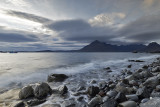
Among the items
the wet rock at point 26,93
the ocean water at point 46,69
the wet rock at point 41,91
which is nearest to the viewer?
the wet rock at point 26,93

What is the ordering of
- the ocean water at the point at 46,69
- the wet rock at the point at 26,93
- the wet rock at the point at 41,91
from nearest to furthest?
the wet rock at the point at 26,93 → the wet rock at the point at 41,91 → the ocean water at the point at 46,69

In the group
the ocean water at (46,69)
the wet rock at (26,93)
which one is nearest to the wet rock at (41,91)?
the wet rock at (26,93)

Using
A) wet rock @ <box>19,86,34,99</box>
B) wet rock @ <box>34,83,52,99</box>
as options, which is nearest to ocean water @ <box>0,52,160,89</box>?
wet rock @ <box>19,86,34,99</box>

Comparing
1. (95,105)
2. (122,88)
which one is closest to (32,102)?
(95,105)

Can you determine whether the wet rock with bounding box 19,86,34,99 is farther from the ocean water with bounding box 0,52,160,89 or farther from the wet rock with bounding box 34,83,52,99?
the ocean water with bounding box 0,52,160,89

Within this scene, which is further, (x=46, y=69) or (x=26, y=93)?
(x=46, y=69)

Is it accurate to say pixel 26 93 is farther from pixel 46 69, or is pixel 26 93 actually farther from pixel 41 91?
pixel 46 69

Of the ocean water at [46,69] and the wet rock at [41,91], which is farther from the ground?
the wet rock at [41,91]

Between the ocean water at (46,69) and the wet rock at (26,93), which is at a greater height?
the wet rock at (26,93)

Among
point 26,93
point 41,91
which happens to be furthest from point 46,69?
point 41,91

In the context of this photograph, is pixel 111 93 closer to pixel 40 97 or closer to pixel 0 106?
A: pixel 40 97

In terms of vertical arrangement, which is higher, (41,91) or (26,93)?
(41,91)

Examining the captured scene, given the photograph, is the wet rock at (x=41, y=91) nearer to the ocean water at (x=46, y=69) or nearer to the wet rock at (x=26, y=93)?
the wet rock at (x=26, y=93)

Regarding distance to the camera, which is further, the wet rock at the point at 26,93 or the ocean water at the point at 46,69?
the ocean water at the point at 46,69
